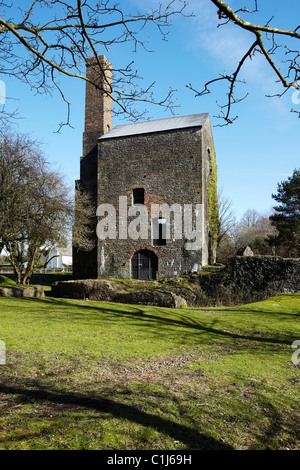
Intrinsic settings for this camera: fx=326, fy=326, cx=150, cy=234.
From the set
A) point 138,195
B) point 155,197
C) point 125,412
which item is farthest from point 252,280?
point 125,412

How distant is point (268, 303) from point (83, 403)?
9.30m

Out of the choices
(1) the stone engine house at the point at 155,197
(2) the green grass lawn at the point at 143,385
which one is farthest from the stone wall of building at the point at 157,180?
(2) the green grass lawn at the point at 143,385

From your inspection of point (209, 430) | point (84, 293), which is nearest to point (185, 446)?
point (209, 430)

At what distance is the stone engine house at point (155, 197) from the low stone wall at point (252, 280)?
3.83 meters

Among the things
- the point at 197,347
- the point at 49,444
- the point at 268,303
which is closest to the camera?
the point at 49,444

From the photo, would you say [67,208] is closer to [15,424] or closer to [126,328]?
[126,328]

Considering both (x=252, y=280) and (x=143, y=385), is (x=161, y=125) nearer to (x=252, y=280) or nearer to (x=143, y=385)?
(x=252, y=280)

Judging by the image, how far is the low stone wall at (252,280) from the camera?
14.9m

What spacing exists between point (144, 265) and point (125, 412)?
18224mm

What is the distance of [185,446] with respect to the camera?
2.66m

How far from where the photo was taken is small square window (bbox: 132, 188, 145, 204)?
72.2 ft

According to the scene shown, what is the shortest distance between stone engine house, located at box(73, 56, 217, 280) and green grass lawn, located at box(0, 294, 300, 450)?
41.7ft

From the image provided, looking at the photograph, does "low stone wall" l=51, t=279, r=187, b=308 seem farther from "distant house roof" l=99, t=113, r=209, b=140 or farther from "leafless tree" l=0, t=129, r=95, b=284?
"distant house roof" l=99, t=113, r=209, b=140

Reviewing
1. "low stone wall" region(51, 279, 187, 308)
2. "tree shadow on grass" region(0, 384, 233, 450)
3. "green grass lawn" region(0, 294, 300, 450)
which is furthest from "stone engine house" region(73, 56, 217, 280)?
"tree shadow on grass" region(0, 384, 233, 450)
